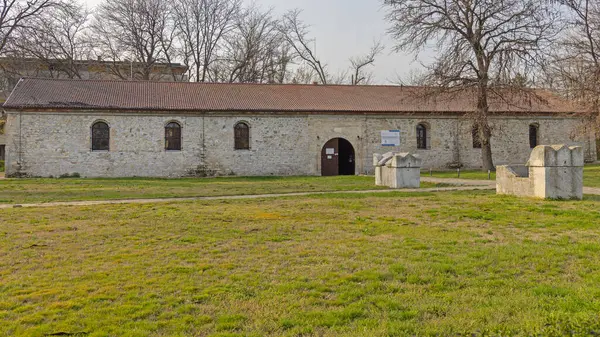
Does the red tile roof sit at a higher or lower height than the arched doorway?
higher

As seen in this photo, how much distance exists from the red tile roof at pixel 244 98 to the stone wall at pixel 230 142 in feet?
1.75

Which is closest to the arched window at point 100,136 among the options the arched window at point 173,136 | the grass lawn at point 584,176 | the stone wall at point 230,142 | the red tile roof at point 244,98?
the stone wall at point 230,142

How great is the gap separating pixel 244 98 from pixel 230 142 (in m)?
3.33

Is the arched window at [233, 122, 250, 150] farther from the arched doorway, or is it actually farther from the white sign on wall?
the white sign on wall

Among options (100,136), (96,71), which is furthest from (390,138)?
(96,71)

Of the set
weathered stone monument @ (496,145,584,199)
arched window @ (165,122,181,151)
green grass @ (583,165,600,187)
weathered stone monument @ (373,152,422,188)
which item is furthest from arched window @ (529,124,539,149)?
arched window @ (165,122,181,151)

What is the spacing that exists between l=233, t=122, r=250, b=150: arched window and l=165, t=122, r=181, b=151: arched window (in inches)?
127

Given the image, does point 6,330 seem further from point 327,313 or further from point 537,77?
point 537,77

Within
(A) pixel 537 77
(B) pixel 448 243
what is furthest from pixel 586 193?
(A) pixel 537 77

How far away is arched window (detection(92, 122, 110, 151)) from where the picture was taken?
2506cm

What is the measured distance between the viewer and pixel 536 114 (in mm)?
30016

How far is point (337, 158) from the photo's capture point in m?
28.2

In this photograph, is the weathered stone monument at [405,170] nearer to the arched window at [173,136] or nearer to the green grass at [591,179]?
the green grass at [591,179]

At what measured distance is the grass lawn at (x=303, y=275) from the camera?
3.53 m
